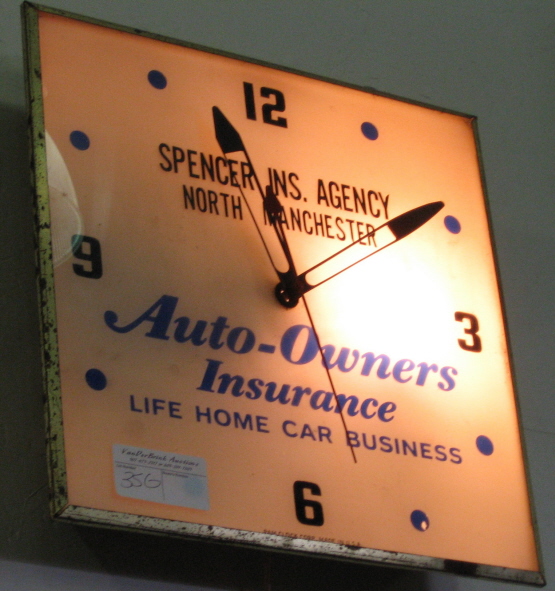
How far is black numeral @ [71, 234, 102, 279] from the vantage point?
4.30 feet

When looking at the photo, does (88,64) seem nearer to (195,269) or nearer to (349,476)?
(195,269)

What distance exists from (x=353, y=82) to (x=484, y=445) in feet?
1.98

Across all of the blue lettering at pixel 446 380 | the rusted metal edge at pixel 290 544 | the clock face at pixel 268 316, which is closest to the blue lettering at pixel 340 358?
the clock face at pixel 268 316

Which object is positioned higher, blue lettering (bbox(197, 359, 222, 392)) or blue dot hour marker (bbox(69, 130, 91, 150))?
blue dot hour marker (bbox(69, 130, 91, 150))

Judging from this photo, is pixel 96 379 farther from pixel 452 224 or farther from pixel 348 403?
pixel 452 224

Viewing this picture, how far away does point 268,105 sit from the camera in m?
1.54

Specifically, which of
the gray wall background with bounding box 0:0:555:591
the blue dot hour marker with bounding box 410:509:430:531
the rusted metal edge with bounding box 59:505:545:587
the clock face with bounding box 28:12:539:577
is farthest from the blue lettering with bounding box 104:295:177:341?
the blue dot hour marker with bounding box 410:509:430:531

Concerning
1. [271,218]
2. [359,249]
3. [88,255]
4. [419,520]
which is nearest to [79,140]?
[88,255]

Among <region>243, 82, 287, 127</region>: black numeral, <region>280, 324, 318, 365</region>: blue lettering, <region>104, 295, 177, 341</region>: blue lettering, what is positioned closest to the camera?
<region>104, 295, 177, 341</region>: blue lettering

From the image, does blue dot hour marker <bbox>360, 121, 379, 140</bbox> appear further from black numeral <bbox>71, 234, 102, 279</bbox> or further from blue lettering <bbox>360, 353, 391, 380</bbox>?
black numeral <bbox>71, 234, 102, 279</bbox>

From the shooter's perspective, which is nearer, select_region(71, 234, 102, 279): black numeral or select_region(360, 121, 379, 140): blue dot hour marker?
select_region(71, 234, 102, 279): black numeral

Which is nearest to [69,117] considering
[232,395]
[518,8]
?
[232,395]

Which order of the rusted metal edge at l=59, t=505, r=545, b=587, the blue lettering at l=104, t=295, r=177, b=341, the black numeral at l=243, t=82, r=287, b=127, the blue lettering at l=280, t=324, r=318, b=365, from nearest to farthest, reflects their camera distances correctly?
the rusted metal edge at l=59, t=505, r=545, b=587 → the blue lettering at l=104, t=295, r=177, b=341 → the blue lettering at l=280, t=324, r=318, b=365 → the black numeral at l=243, t=82, r=287, b=127

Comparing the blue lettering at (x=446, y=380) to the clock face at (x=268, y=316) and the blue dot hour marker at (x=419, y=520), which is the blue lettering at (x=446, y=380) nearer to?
the clock face at (x=268, y=316)
